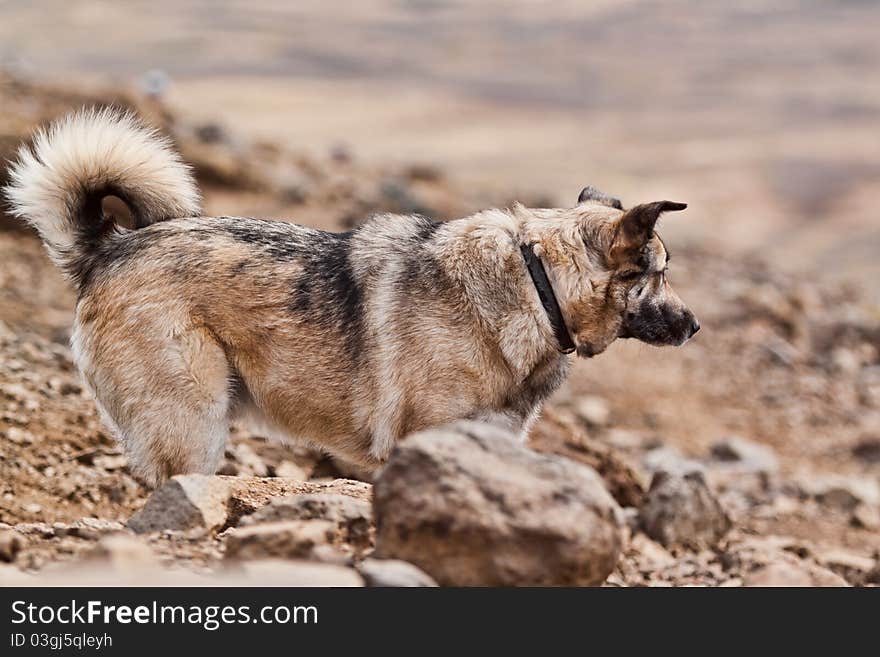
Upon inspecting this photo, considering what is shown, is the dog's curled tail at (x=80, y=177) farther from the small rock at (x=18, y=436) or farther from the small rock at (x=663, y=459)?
the small rock at (x=663, y=459)

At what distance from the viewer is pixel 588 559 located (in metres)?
4.14

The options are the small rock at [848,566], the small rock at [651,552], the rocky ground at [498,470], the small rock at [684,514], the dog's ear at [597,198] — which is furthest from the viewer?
the small rock at [684,514]

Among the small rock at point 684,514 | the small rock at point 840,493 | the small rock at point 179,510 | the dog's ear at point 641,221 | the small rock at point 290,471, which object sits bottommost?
the small rock at point 179,510

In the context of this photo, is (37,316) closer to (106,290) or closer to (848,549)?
(106,290)

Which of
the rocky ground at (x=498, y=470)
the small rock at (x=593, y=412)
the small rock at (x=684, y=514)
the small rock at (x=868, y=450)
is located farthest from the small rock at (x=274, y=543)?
the small rock at (x=868, y=450)

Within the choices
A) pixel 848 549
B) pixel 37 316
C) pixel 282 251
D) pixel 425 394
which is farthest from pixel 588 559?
pixel 37 316

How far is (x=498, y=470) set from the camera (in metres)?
A: 4.16

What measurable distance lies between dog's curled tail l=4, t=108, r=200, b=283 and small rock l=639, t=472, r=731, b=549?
418cm

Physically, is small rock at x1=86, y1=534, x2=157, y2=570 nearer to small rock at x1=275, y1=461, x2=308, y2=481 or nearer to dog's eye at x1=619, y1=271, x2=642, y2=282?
dog's eye at x1=619, y1=271, x2=642, y2=282

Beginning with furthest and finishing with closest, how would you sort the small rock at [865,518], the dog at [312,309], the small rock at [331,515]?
1. the small rock at [865,518]
2. the dog at [312,309]
3. the small rock at [331,515]

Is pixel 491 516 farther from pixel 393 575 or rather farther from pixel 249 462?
pixel 249 462

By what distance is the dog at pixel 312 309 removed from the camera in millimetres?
5762

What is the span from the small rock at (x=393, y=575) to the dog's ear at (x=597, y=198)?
10.0 ft

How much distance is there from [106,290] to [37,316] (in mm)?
4840
